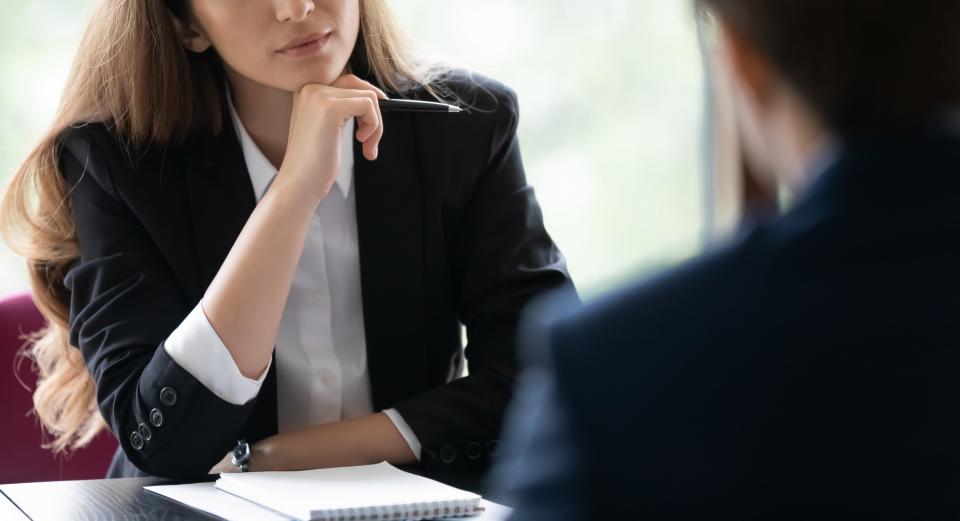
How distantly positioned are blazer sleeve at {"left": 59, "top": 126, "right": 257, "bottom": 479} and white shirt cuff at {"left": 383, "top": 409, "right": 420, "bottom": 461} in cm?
18

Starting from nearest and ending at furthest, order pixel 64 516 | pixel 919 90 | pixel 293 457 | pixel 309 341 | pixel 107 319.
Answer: pixel 919 90
pixel 64 516
pixel 293 457
pixel 107 319
pixel 309 341

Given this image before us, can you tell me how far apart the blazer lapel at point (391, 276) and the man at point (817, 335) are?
41.4 inches

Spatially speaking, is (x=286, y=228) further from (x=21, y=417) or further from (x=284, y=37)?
(x=21, y=417)

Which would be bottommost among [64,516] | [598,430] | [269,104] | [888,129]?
[64,516]

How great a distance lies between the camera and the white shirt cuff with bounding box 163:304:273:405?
4.62 ft

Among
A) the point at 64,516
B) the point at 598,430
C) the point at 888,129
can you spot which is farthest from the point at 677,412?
the point at 64,516

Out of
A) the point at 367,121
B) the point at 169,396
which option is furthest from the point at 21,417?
the point at 367,121

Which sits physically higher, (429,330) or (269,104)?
(269,104)

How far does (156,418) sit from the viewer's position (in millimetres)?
1412

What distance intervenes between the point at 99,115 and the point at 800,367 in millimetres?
1325

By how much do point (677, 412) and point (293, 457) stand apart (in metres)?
0.87

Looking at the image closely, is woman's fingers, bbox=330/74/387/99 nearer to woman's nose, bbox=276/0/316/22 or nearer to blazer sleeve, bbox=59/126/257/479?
woman's nose, bbox=276/0/316/22

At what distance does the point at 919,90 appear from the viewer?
0.60 meters

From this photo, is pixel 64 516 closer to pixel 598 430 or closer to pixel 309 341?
pixel 309 341
